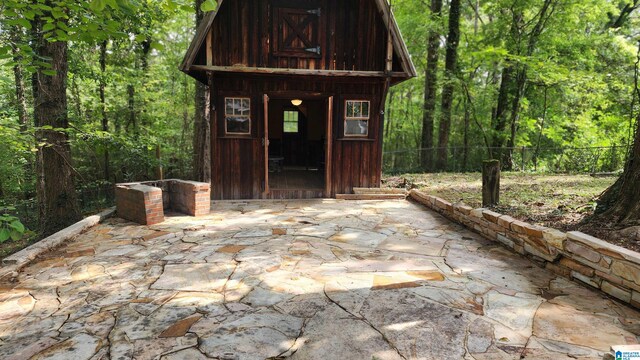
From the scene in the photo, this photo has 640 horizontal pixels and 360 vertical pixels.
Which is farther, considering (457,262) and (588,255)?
(457,262)

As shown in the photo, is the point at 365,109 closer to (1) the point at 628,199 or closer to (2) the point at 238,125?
(2) the point at 238,125

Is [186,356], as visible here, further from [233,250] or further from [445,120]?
[445,120]

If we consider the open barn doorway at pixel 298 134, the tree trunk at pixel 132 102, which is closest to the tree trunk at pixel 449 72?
the open barn doorway at pixel 298 134

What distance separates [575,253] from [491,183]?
238cm

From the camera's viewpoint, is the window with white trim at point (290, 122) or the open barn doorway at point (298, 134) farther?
the window with white trim at point (290, 122)

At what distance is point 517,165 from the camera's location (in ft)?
45.4

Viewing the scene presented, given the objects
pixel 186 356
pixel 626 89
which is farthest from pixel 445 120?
pixel 186 356

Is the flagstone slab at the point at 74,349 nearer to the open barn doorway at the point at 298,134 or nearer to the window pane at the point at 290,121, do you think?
the open barn doorway at the point at 298,134

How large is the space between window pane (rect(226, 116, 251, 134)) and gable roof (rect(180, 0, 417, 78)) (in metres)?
1.43

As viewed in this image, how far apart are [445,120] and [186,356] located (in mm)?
13603

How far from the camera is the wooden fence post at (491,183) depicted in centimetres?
590

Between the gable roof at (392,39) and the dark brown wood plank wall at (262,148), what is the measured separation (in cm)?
79

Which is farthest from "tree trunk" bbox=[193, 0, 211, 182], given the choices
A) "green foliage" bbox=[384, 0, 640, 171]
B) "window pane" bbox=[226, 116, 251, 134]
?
"green foliage" bbox=[384, 0, 640, 171]

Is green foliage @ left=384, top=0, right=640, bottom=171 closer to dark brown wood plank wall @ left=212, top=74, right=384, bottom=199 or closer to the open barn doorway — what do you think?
the open barn doorway
